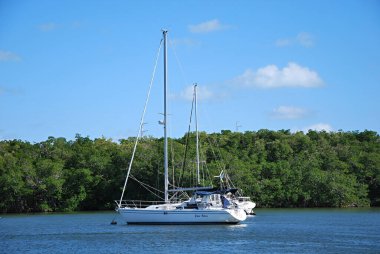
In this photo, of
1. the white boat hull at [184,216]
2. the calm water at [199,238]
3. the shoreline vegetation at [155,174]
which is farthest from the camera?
the shoreline vegetation at [155,174]

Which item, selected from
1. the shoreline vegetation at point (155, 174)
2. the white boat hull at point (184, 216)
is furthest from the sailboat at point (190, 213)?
the shoreline vegetation at point (155, 174)

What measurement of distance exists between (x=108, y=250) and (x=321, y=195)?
5902 centimetres

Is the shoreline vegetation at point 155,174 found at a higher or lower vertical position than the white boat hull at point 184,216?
higher

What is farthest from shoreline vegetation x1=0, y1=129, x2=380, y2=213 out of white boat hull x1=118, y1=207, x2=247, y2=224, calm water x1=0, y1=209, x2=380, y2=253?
white boat hull x1=118, y1=207, x2=247, y2=224

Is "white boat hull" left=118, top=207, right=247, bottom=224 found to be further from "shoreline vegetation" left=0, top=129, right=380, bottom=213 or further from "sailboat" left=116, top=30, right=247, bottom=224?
"shoreline vegetation" left=0, top=129, right=380, bottom=213

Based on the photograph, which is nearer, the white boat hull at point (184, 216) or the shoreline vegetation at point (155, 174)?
the white boat hull at point (184, 216)

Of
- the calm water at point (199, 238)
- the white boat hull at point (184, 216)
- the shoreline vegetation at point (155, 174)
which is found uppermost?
the shoreline vegetation at point (155, 174)

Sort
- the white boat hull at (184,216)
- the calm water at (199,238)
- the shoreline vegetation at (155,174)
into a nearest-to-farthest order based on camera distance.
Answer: the calm water at (199,238)
the white boat hull at (184,216)
the shoreline vegetation at (155,174)

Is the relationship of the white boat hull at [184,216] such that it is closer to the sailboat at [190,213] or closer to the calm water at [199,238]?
the sailboat at [190,213]

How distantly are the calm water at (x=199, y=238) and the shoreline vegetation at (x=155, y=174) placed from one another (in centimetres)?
3124

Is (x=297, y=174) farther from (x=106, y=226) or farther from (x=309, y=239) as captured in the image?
(x=309, y=239)

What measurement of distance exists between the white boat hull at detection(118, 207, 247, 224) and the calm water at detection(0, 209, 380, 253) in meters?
0.63

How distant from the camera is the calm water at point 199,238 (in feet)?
132

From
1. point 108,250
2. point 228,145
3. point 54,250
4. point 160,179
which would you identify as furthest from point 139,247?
point 228,145
